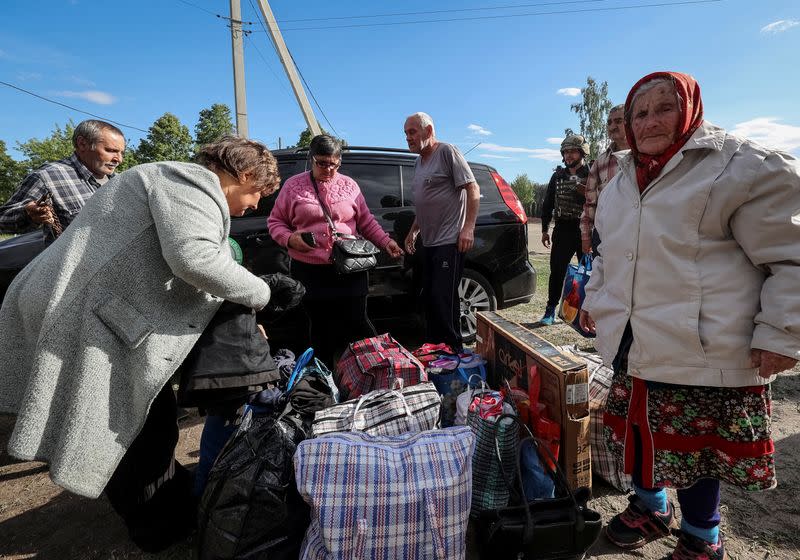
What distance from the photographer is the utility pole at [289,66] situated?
10.8 meters

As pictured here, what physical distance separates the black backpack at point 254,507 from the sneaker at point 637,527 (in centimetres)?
127

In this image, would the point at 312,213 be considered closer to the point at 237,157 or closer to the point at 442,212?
the point at 442,212

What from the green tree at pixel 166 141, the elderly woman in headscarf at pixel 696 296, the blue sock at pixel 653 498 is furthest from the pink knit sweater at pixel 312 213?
the green tree at pixel 166 141

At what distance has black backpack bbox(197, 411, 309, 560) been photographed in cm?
145

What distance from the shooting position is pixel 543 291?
639cm

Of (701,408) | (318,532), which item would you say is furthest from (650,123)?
(318,532)

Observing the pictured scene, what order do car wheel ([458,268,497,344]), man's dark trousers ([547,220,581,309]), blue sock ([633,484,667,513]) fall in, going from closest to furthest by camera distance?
blue sock ([633,484,667,513])
car wheel ([458,268,497,344])
man's dark trousers ([547,220,581,309])

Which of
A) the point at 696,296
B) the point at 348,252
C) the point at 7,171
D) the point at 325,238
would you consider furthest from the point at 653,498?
the point at 7,171

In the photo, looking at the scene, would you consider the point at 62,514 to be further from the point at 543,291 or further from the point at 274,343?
the point at 543,291

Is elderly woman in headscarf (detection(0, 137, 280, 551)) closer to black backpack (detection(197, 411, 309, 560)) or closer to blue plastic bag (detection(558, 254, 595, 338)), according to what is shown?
black backpack (detection(197, 411, 309, 560))

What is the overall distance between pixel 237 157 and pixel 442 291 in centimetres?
167

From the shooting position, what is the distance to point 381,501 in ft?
4.66

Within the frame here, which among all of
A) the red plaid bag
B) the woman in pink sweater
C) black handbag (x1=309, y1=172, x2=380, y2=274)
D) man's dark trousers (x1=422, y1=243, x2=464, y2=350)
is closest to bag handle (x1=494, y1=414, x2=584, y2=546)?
the red plaid bag

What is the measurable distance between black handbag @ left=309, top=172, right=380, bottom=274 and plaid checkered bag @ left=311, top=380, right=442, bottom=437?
2.83 feet
